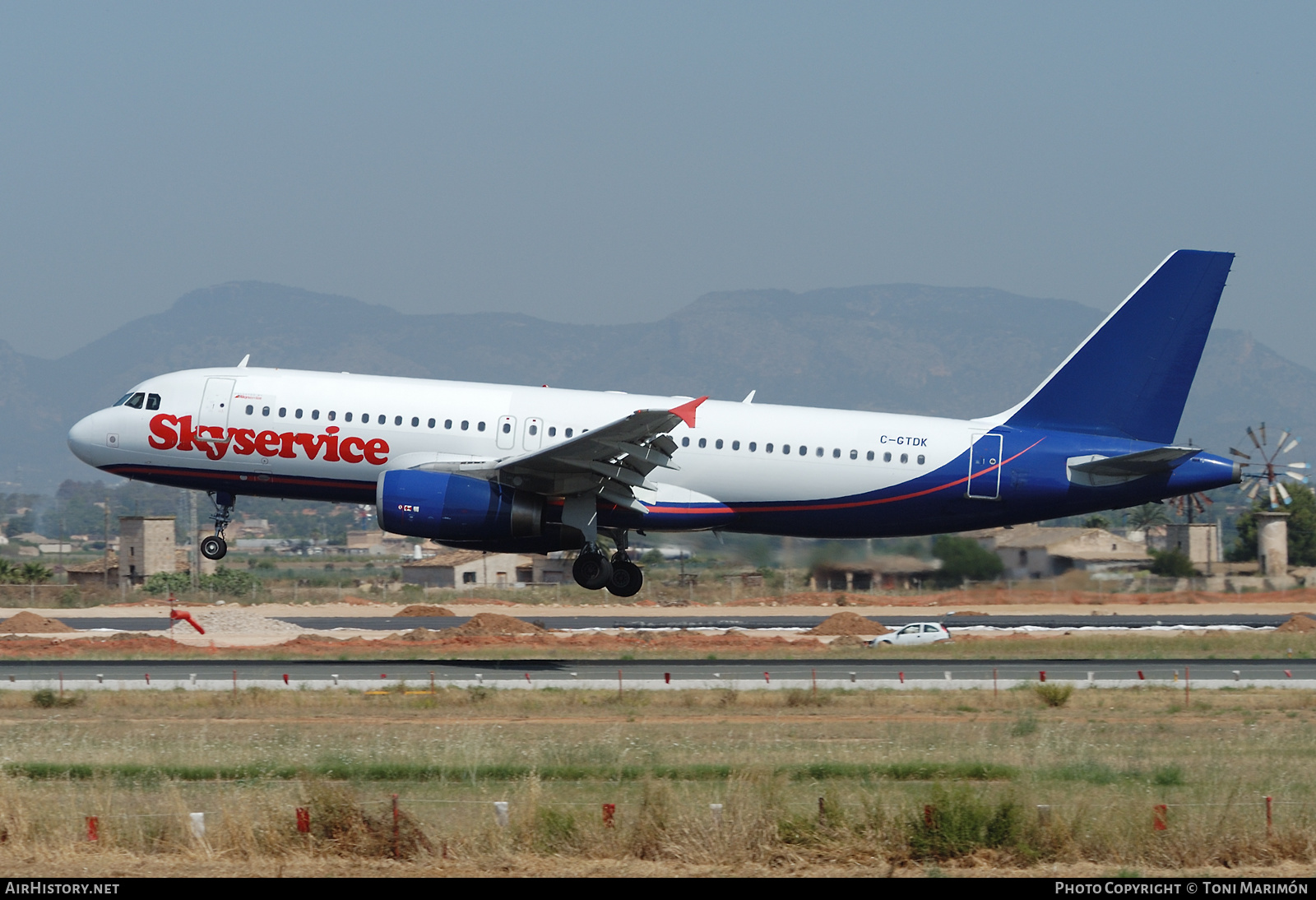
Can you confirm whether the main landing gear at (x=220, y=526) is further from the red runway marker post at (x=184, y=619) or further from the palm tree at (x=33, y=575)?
the palm tree at (x=33, y=575)

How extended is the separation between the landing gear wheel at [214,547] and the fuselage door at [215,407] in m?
2.72

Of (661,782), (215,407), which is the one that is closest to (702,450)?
(215,407)

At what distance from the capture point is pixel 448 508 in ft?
108

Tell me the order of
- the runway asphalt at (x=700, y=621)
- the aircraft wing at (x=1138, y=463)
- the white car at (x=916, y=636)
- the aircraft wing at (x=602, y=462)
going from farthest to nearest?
the runway asphalt at (x=700, y=621)
the white car at (x=916, y=636)
the aircraft wing at (x=1138, y=463)
the aircraft wing at (x=602, y=462)

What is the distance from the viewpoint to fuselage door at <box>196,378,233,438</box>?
34969mm

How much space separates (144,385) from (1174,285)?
2667 centimetres

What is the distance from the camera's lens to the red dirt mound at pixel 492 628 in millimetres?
47156

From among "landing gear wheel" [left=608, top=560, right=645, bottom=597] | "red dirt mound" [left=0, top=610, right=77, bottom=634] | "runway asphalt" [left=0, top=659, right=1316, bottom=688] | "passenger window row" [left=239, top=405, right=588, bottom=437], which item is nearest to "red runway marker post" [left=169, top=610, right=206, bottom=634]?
"red dirt mound" [left=0, top=610, right=77, bottom=634]

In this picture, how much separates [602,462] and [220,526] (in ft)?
33.3

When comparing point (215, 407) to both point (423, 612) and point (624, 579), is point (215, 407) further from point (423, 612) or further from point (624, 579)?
point (423, 612)

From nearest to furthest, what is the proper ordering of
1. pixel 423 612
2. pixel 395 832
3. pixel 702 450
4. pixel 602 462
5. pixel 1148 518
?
pixel 395 832, pixel 602 462, pixel 702 450, pixel 423 612, pixel 1148 518

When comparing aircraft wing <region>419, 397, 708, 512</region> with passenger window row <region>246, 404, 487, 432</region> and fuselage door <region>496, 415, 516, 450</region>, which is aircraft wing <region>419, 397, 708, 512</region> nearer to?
fuselage door <region>496, 415, 516, 450</region>

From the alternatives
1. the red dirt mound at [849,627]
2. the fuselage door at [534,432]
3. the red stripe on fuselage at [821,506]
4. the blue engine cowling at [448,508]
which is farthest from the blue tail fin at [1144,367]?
the red dirt mound at [849,627]
